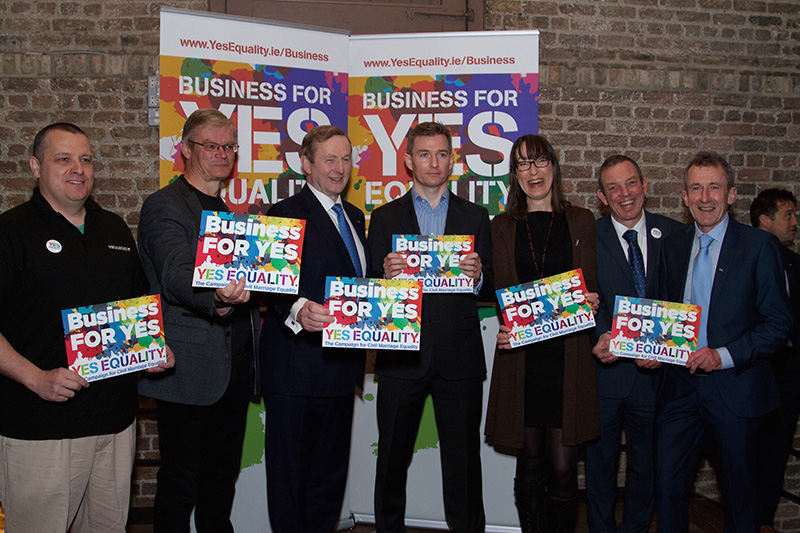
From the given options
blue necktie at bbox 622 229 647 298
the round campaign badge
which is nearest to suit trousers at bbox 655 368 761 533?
blue necktie at bbox 622 229 647 298

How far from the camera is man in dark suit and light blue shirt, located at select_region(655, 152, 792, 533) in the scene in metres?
2.47

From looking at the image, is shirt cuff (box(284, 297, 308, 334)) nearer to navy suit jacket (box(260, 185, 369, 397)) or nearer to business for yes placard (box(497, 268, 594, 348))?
navy suit jacket (box(260, 185, 369, 397))

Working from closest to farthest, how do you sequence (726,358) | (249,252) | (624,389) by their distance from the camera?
(249,252)
(726,358)
(624,389)

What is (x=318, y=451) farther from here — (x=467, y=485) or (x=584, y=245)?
(x=584, y=245)

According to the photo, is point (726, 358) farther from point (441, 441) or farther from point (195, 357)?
point (195, 357)

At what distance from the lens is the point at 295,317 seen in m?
2.60

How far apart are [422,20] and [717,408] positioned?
2.88 metres

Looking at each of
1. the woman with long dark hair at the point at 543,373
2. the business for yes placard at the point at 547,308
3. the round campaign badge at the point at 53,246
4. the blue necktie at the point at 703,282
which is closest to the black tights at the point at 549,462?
the woman with long dark hair at the point at 543,373

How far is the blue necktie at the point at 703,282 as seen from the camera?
261 cm

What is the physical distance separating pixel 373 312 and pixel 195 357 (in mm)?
799

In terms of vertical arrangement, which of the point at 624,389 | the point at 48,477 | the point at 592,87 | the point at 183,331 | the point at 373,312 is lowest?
the point at 48,477

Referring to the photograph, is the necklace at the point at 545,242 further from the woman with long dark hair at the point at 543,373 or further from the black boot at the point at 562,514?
the black boot at the point at 562,514

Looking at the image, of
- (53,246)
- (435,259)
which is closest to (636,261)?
(435,259)

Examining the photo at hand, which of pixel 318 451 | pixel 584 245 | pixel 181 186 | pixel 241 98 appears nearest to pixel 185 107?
pixel 241 98
